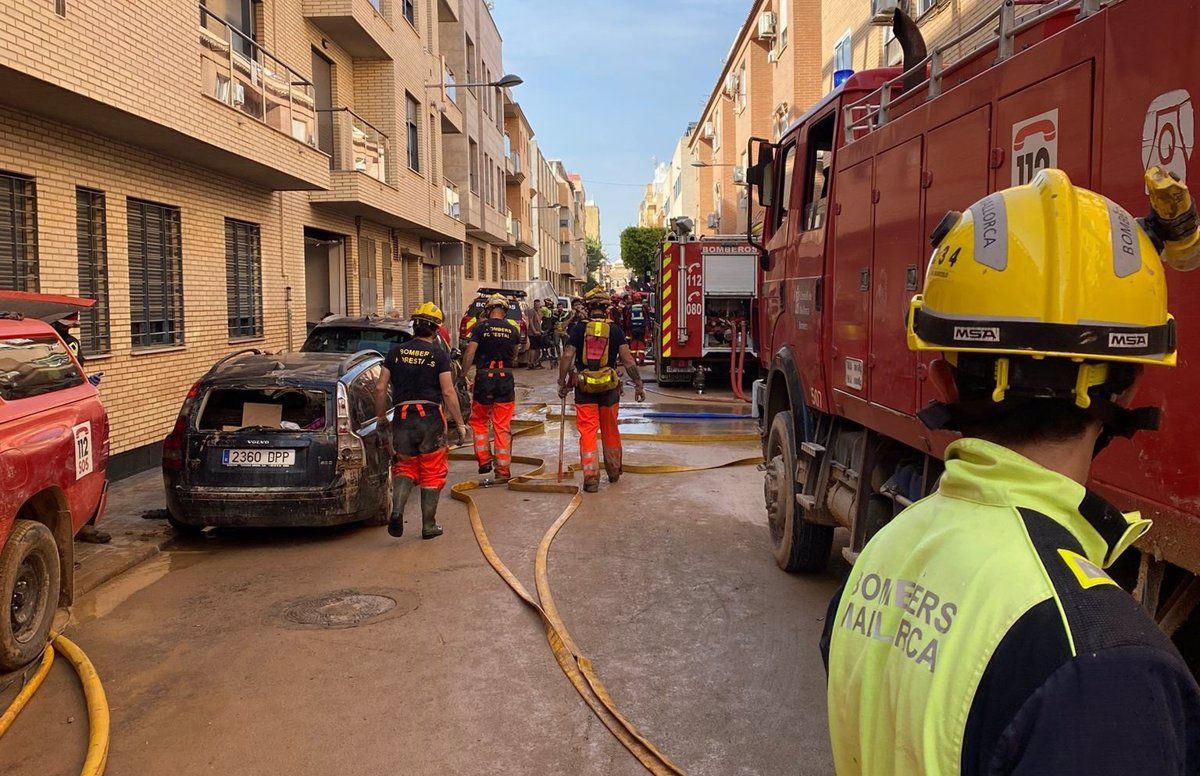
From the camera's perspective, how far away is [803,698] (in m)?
4.57

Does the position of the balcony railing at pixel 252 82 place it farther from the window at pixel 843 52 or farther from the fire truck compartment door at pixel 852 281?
the window at pixel 843 52

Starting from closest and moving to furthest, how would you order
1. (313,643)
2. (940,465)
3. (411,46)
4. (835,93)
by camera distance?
(940,465) < (313,643) < (835,93) < (411,46)

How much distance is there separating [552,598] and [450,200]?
21394 millimetres

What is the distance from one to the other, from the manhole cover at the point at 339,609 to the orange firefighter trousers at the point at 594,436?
3672 mm

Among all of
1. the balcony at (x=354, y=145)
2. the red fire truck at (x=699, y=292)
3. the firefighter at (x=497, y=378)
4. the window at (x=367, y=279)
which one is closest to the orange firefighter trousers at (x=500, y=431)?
the firefighter at (x=497, y=378)

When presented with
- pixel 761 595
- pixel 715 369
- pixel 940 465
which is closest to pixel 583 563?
pixel 761 595

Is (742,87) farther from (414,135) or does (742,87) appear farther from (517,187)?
(414,135)

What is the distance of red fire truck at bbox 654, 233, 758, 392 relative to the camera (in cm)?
1830

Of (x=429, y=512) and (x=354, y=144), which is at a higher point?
(x=354, y=144)

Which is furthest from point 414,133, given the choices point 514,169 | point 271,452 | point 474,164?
point 514,169

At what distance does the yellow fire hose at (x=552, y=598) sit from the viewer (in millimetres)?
3996

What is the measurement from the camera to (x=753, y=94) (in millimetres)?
37125

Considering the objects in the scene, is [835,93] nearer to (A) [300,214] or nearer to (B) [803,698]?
(B) [803,698]

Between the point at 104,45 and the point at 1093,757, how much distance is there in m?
9.96
